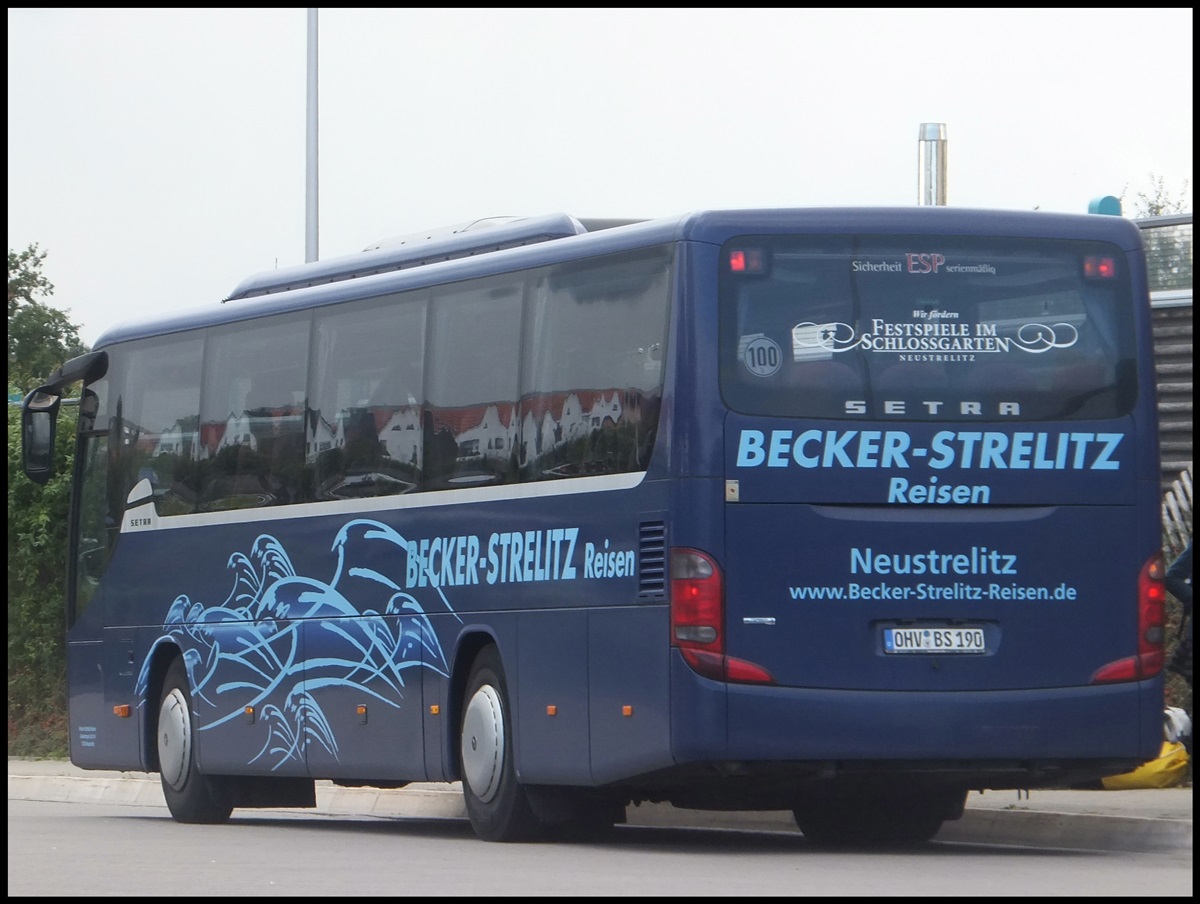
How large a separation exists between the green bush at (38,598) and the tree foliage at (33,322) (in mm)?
35970

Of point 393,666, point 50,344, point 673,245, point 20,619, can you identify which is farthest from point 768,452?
point 50,344

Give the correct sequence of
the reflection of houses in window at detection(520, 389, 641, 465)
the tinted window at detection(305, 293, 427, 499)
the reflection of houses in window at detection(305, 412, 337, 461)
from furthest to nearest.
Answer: the reflection of houses in window at detection(305, 412, 337, 461) → the tinted window at detection(305, 293, 427, 499) → the reflection of houses in window at detection(520, 389, 641, 465)

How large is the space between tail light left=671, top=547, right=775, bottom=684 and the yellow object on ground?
4.25m

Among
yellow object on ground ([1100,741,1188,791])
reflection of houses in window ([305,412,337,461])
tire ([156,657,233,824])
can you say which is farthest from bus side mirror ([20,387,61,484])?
yellow object on ground ([1100,741,1188,791])

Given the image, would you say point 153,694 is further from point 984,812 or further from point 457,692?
point 984,812

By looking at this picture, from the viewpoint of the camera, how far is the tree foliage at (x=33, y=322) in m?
63.5

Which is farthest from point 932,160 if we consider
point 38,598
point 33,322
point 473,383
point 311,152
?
point 33,322

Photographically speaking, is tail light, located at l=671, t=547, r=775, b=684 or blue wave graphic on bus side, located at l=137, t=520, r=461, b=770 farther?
blue wave graphic on bus side, located at l=137, t=520, r=461, b=770

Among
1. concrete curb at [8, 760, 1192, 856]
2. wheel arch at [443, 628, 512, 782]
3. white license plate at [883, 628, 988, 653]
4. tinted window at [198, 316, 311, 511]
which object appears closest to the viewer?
white license plate at [883, 628, 988, 653]

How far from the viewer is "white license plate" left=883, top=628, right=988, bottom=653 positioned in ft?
40.4

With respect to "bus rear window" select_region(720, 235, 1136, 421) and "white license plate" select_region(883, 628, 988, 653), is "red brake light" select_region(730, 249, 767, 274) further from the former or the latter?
"white license plate" select_region(883, 628, 988, 653)

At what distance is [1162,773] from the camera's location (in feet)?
51.0

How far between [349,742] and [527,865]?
11.8 feet

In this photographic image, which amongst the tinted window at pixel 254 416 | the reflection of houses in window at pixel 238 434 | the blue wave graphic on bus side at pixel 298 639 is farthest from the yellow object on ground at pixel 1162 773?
the reflection of houses in window at pixel 238 434
